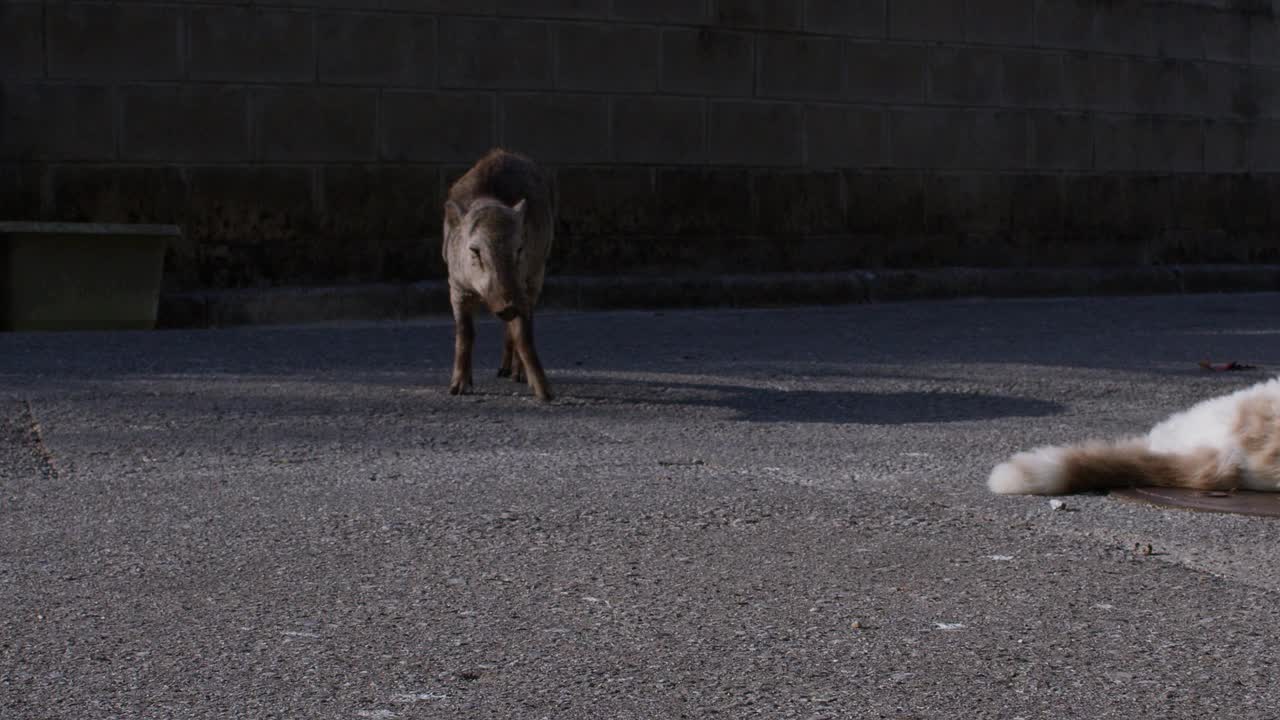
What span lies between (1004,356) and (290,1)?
4147 millimetres

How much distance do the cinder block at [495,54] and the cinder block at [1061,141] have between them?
364 centimetres

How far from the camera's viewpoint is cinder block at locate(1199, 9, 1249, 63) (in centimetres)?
1186

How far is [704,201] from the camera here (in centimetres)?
986

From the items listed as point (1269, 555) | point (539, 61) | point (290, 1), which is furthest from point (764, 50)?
point (1269, 555)

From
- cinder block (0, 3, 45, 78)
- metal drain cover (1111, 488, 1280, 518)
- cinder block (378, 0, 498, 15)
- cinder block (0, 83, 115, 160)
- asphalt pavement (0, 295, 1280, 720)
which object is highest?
cinder block (378, 0, 498, 15)

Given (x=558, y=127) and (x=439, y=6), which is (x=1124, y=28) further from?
(x=439, y=6)

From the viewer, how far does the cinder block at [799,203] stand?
10055 mm

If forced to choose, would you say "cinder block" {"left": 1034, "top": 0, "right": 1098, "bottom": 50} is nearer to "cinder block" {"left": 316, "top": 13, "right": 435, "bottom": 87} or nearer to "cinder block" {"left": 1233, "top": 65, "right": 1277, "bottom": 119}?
"cinder block" {"left": 1233, "top": 65, "right": 1277, "bottom": 119}

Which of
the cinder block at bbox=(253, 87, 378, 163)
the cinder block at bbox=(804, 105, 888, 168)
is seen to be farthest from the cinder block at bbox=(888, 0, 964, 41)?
the cinder block at bbox=(253, 87, 378, 163)

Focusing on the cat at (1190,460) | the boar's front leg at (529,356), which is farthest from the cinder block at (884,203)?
the cat at (1190,460)

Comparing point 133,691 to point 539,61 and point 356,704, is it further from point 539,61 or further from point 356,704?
point 539,61

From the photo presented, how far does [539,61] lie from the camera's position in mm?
9289

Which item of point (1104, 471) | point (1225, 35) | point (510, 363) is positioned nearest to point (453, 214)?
point (510, 363)

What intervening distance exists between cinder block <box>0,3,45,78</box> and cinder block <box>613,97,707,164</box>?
3174mm
